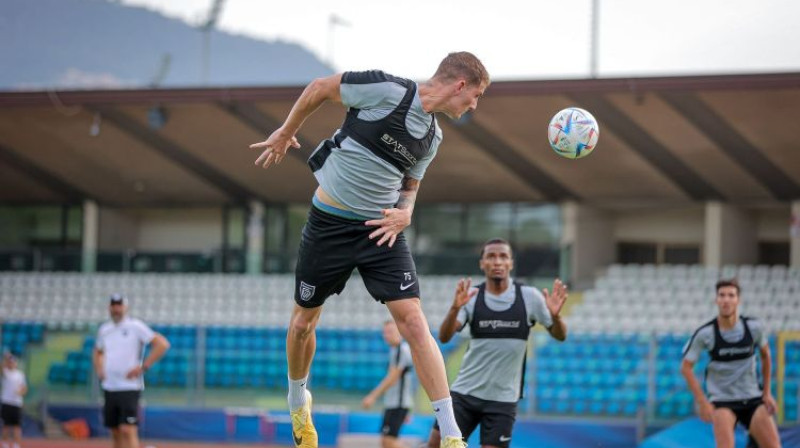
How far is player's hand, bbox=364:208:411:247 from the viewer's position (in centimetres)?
638

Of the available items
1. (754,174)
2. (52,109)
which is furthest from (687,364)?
(52,109)

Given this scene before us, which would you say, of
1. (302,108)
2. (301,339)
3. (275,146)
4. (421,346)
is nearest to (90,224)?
(301,339)

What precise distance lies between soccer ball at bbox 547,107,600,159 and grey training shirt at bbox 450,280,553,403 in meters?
1.53

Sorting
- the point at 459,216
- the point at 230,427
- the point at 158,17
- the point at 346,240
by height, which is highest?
the point at 158,17

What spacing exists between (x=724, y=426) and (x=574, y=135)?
3.68 m

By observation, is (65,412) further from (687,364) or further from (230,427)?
(687,364)

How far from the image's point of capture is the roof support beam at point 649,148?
806 inches

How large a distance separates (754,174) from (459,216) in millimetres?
6715

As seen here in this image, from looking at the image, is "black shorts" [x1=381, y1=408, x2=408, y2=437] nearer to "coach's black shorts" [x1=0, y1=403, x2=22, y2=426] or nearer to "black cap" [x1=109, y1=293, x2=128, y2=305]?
"black cap" [x1=109, y1=293, x2=128, y2=305]

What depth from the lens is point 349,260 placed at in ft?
21.4

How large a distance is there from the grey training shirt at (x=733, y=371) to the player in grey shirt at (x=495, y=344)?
2071 mm

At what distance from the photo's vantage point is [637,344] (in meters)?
18.4

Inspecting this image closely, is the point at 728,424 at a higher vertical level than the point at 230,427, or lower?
higher

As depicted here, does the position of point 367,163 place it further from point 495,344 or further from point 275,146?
point 495,344
